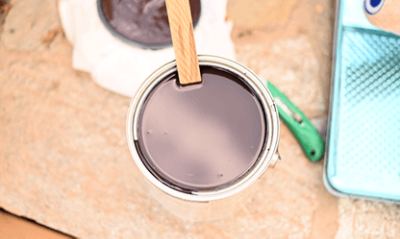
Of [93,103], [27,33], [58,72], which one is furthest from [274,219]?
[27,33]

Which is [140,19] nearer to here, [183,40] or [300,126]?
[183,40]

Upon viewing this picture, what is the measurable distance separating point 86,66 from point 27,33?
0.20 meters

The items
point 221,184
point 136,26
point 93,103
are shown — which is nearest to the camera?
point 221,184

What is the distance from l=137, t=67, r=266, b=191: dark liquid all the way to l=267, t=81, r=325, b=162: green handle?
0.25 meters

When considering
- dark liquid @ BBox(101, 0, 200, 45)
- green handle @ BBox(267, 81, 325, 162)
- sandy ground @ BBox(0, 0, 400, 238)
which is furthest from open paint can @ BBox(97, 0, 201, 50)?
green handle @ BBox(267, 81, 325, 162)

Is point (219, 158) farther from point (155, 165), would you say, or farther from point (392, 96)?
point (392, 96)

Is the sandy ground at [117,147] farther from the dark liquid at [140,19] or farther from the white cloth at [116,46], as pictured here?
the dark liquid at [140,19]

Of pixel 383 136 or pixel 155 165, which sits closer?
pixel 155 165

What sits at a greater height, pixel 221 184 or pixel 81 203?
pixel 221 184

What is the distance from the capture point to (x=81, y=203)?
0.69 meters

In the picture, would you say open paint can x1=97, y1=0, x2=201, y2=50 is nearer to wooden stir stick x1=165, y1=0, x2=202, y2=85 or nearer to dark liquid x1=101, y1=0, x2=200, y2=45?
dark liquid x1=101, y1=0, x2=200, y2=45

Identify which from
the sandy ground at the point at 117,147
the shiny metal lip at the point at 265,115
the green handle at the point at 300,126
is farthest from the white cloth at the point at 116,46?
the shiny metal lip at the point at 265,115

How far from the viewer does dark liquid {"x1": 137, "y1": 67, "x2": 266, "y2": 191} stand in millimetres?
414

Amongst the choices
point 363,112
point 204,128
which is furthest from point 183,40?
point 363,112
